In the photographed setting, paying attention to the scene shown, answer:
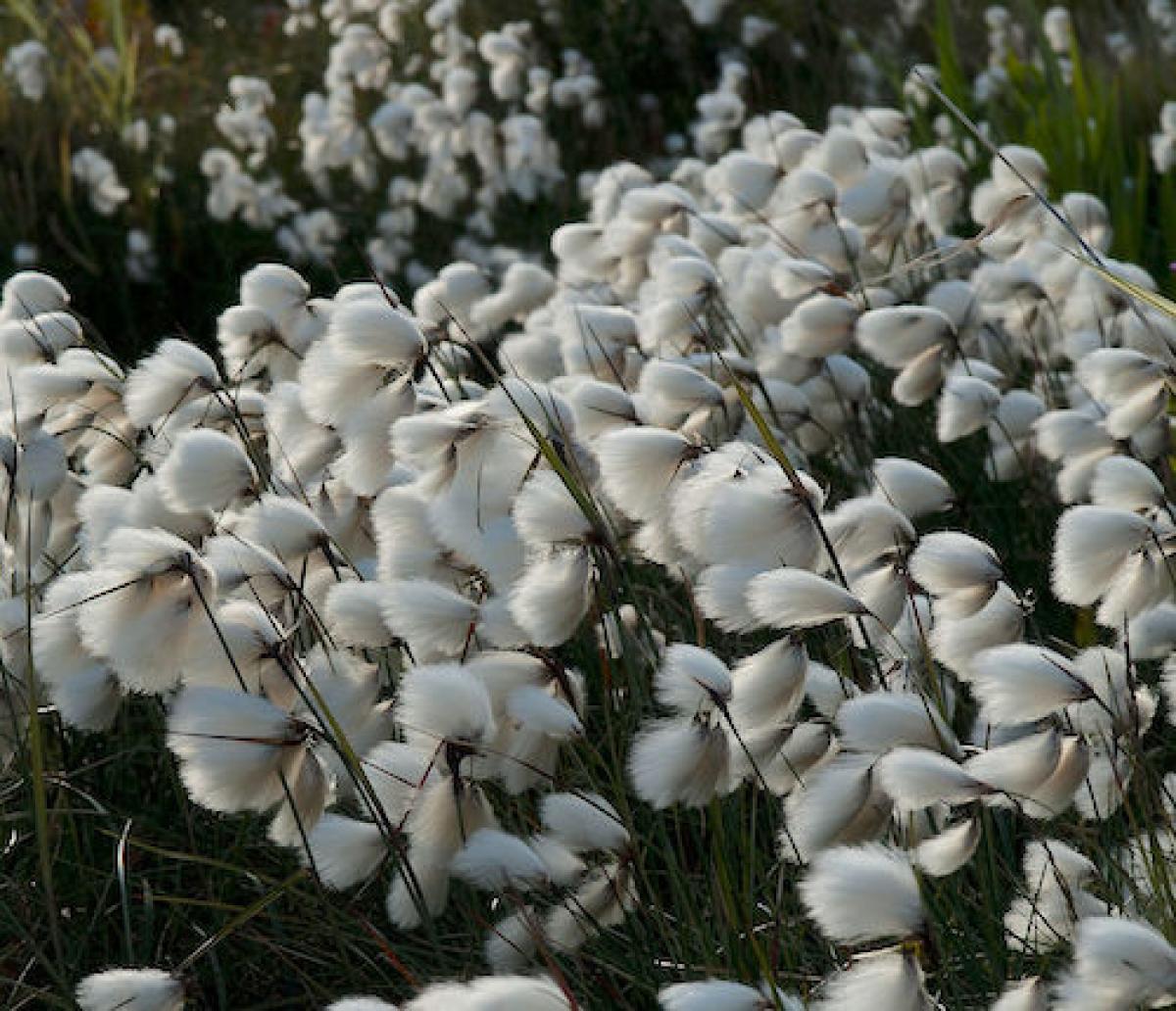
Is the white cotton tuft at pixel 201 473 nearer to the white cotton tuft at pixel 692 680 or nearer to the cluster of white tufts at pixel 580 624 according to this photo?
the cluster of white tufts at pixel 580 624

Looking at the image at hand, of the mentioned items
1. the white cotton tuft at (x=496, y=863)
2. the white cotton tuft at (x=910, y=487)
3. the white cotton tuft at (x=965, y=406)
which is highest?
the white cotton tuft at (x=496, y=863)

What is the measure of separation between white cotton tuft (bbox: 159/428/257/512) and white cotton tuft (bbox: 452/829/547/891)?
0.50m

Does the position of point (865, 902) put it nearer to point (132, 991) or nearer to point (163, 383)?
point (132, 991)

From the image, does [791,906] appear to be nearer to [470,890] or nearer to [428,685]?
[470,890]

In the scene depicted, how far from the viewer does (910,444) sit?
3359 mm

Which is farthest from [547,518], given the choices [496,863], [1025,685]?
[1025,685]

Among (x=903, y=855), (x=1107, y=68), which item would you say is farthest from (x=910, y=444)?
(x=1107, y=68)

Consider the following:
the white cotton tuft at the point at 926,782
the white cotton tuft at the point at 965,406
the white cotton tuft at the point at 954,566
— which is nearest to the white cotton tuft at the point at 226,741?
the white cotton tuft at the point at 926,782

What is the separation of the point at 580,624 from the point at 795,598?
351 mm

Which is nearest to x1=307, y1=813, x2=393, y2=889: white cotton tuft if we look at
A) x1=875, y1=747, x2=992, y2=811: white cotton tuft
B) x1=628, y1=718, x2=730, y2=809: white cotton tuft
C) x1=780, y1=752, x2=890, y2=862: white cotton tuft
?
x1=628, y1=718, x2=730, y2=809: white cotton tuft

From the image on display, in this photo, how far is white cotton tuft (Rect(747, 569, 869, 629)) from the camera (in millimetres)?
1527

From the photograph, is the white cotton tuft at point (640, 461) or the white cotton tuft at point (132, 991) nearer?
the white cotton tuft at point (132, 991)

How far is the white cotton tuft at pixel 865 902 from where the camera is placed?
4.08 ft

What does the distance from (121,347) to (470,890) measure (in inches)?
170
